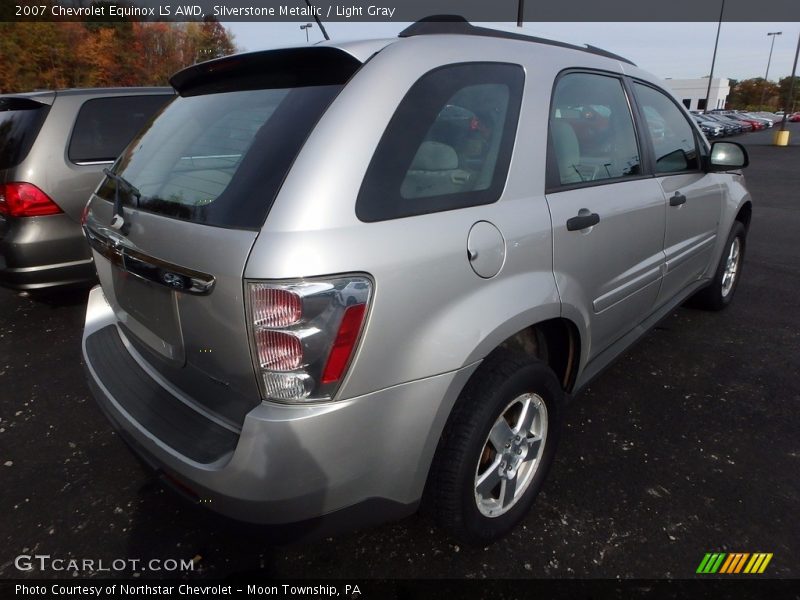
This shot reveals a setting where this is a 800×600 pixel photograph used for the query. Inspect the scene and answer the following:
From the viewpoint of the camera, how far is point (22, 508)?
2248 mm

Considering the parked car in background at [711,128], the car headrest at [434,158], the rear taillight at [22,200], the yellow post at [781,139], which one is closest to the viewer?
the car headrest at [434,158]

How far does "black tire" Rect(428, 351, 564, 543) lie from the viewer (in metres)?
1.75

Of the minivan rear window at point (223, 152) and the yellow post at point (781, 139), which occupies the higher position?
the minivan rear window at point (223, 152)

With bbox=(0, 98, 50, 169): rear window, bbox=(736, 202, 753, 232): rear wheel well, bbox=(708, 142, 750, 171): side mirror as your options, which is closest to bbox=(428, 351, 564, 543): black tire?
bbox=(708, 142, 750, 171): side mirror

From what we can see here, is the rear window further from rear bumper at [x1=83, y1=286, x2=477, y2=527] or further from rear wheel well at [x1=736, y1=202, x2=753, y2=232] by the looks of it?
rear wheel well at [x1=736, y1=202, x2=753, y2=232]

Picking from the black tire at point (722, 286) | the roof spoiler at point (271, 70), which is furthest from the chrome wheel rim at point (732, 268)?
the roof spoiler at point (271, 70)

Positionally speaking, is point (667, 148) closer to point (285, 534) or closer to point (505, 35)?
point (505, 35)

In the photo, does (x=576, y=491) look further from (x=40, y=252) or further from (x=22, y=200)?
(x=22, y=200)

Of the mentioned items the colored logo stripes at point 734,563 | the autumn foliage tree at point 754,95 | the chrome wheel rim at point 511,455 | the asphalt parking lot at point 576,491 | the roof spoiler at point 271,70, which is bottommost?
the autumn foliage tree at point 754,95

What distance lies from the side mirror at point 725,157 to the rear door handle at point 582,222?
1.71m

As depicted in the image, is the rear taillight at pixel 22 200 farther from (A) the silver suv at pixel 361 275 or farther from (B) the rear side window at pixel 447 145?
(B) the rear side window at pixel 447 145

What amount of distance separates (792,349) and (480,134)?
125 inches

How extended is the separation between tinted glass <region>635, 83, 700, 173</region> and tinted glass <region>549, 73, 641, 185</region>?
0.91ft

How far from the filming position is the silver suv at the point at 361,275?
1420 millimetres
